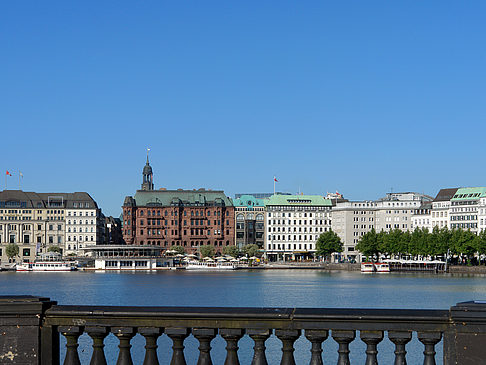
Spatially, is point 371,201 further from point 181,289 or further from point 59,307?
point 59,307

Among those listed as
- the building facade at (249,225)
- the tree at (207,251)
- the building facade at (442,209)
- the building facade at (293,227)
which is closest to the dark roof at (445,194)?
the building facade at (442,209)

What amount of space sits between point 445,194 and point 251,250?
42862 mm

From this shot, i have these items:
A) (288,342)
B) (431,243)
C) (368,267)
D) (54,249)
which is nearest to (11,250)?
(54,249)

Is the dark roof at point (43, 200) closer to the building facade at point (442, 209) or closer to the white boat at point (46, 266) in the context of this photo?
the white boat at point (46, 266)

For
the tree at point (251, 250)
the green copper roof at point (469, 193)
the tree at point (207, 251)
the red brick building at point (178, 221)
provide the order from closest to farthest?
the green copper roof at point (469, 193), the tree at point (207, 251), the tree at point (251, 250), the red brick building at point (178, 221)

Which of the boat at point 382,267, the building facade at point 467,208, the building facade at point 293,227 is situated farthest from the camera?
the building facade at point 293,227

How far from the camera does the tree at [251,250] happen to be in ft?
600

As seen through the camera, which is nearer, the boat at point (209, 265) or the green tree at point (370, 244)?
the green tree at point (370, 244)

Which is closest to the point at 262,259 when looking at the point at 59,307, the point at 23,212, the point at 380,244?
the point at 380,244

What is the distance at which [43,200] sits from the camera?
604ft

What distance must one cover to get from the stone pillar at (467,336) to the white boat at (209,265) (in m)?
162

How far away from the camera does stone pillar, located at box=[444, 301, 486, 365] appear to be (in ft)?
23.6

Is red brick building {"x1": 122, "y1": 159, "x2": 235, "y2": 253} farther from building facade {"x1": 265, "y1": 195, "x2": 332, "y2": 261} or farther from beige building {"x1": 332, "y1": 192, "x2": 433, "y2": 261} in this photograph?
beige building {"x1": 332, "y1": 192, "x2": 433, "y2": 261}

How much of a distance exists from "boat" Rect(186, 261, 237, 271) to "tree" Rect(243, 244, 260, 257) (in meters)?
9.85
